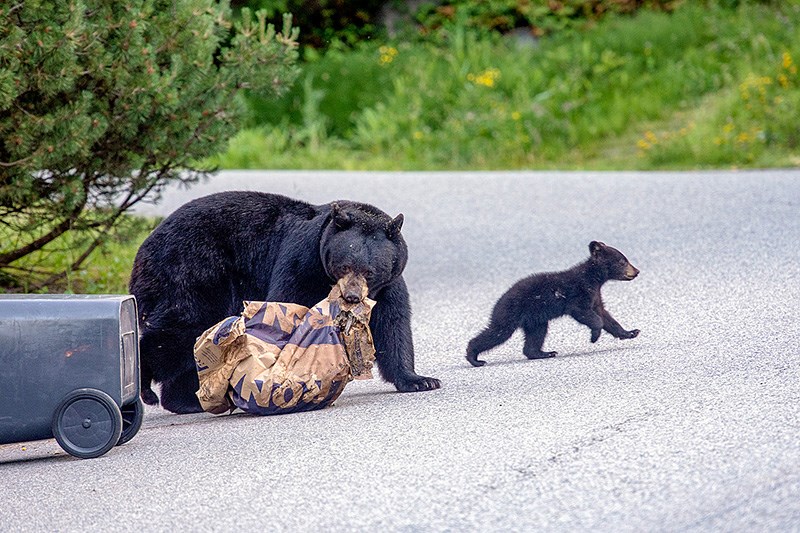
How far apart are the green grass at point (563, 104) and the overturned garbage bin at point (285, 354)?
9840mm

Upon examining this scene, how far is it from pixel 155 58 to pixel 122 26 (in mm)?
337

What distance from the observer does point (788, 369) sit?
515 centimetres

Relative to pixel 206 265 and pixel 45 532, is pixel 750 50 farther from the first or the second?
pixel 45 532

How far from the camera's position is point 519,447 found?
4.28m

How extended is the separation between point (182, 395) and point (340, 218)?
1.30 m

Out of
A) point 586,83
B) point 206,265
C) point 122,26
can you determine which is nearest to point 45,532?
point 206,265

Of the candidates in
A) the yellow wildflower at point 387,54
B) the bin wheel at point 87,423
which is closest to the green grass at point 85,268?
the bin wheel at point 87,423

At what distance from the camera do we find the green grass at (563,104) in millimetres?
15570

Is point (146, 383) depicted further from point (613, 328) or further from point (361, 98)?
point (361, 98)

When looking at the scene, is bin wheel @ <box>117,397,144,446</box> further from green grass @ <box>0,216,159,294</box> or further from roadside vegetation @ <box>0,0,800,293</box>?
green grass @ <box>0,216,159,294</box>

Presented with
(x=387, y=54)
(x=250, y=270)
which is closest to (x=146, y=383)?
(x=250, y=270)

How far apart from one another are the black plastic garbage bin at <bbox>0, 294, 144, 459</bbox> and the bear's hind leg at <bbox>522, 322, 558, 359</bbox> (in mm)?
2530

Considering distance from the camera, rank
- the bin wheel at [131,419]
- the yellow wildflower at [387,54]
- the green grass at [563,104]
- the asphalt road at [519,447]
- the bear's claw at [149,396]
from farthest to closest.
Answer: the yellow wildflower at [387,54]
the green grass at [563,104]
the bear's claw at [149,396]
the bin wheel at [131,419]
the asphalt road at [519,447]

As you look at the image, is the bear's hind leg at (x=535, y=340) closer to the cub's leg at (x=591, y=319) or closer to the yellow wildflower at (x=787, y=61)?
the cub's leg at (x=591, y=319)
